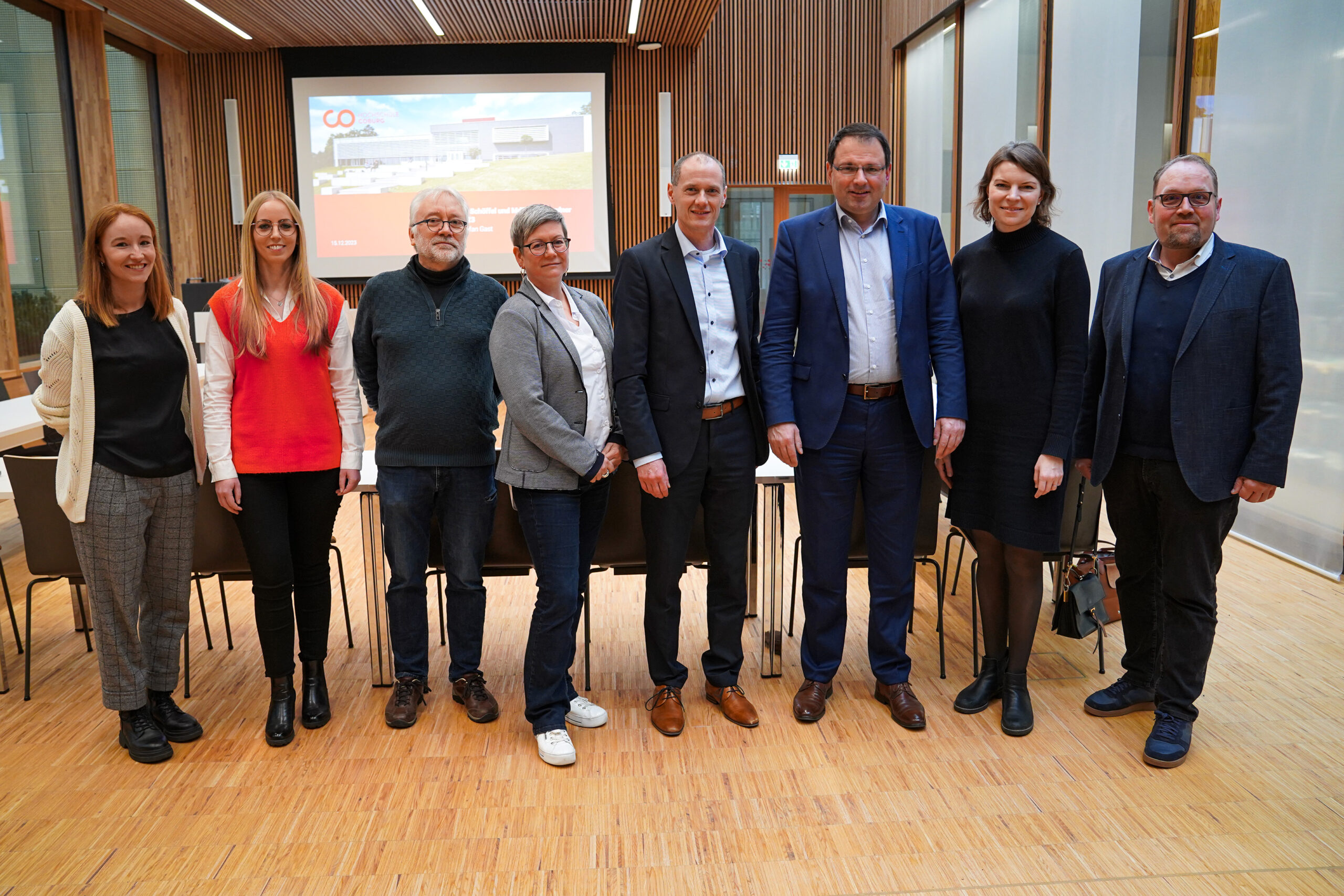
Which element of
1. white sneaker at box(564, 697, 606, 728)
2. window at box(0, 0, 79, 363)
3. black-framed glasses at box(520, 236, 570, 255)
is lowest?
white sneaker at box(564, 697, 606, 728)

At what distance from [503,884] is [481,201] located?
910cm

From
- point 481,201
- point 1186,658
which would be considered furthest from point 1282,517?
point 481,201

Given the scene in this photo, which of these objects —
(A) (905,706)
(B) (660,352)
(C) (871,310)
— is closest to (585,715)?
(A) (905,706)

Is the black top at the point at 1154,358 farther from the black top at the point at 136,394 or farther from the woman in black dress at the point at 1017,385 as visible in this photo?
the black top at the point at 136,394

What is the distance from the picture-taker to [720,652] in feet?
10.2

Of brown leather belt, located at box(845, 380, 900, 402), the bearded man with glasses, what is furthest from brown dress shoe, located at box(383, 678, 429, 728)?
brown leather belt, located at box(845, 380, 900, 402)

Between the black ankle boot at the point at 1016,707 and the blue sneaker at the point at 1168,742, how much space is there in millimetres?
338

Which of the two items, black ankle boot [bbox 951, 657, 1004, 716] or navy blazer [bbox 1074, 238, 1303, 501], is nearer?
navy blazer [bbox 1074, 238, 1303, 501]

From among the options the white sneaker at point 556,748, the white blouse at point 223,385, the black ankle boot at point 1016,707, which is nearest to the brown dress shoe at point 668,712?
the white sneaker at point 556,748

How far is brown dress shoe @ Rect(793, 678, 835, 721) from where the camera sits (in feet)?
10.0

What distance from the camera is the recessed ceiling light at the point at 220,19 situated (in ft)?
27.2

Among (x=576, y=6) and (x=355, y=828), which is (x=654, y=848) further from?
(x=576, y=6)

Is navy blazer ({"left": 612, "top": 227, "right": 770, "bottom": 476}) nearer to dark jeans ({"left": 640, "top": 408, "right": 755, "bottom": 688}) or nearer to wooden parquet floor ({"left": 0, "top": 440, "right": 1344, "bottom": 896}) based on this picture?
dark jeans ({"left": 640, "top": 408, "right": 755, "bottom": 688})

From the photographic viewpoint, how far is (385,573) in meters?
3.43
